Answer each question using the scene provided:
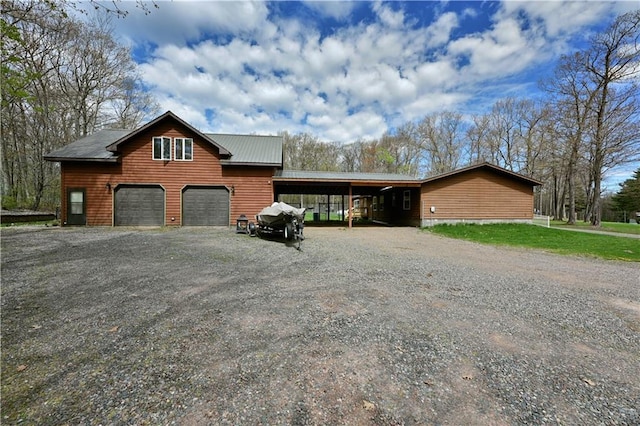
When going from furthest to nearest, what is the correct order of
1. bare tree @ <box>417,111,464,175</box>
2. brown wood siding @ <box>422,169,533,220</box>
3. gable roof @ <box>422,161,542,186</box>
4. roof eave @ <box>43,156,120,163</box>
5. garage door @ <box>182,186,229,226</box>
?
bare tree @ <box>417,111,464,175</box> < brown wood siding @ <box>422,169,533,220</box> < gable roof @ <box>422,161,542,186</box> < garage door @ <box>182,186,229,226</box> < roof eave @ <box>43,156,120,163</box>

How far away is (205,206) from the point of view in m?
14.6

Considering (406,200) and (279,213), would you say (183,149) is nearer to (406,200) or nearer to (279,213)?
(279,213)

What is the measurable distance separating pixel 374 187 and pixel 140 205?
48.6ft

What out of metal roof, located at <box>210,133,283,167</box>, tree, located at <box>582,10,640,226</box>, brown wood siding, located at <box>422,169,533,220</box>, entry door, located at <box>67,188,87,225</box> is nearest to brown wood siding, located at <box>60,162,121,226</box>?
entry door, located at <box>67,188,87,225</box>

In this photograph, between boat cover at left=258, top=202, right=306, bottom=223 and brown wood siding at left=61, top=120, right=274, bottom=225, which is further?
brown wood siding at left=61, top=120, right=274, bottom=225

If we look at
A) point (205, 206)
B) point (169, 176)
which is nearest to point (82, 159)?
point (169, 176)

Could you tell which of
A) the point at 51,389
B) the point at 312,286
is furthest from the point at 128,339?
the point at 312,286

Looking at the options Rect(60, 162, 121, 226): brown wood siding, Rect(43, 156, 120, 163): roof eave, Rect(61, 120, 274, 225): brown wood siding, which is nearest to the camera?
Rect(43, 156, 120, 163): roof eave

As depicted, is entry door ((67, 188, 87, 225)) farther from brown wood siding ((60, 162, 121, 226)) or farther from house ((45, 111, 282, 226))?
brown wood siding ((60, 162, 121, 226))

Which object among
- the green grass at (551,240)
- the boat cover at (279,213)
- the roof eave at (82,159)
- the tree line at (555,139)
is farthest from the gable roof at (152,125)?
the tree line at (555,139)

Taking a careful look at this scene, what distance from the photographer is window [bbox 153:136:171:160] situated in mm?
14141

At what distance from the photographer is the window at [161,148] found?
46.4ft

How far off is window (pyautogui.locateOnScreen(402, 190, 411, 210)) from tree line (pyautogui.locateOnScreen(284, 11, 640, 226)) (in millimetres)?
12790

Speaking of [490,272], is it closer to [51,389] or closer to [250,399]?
[250,399]
